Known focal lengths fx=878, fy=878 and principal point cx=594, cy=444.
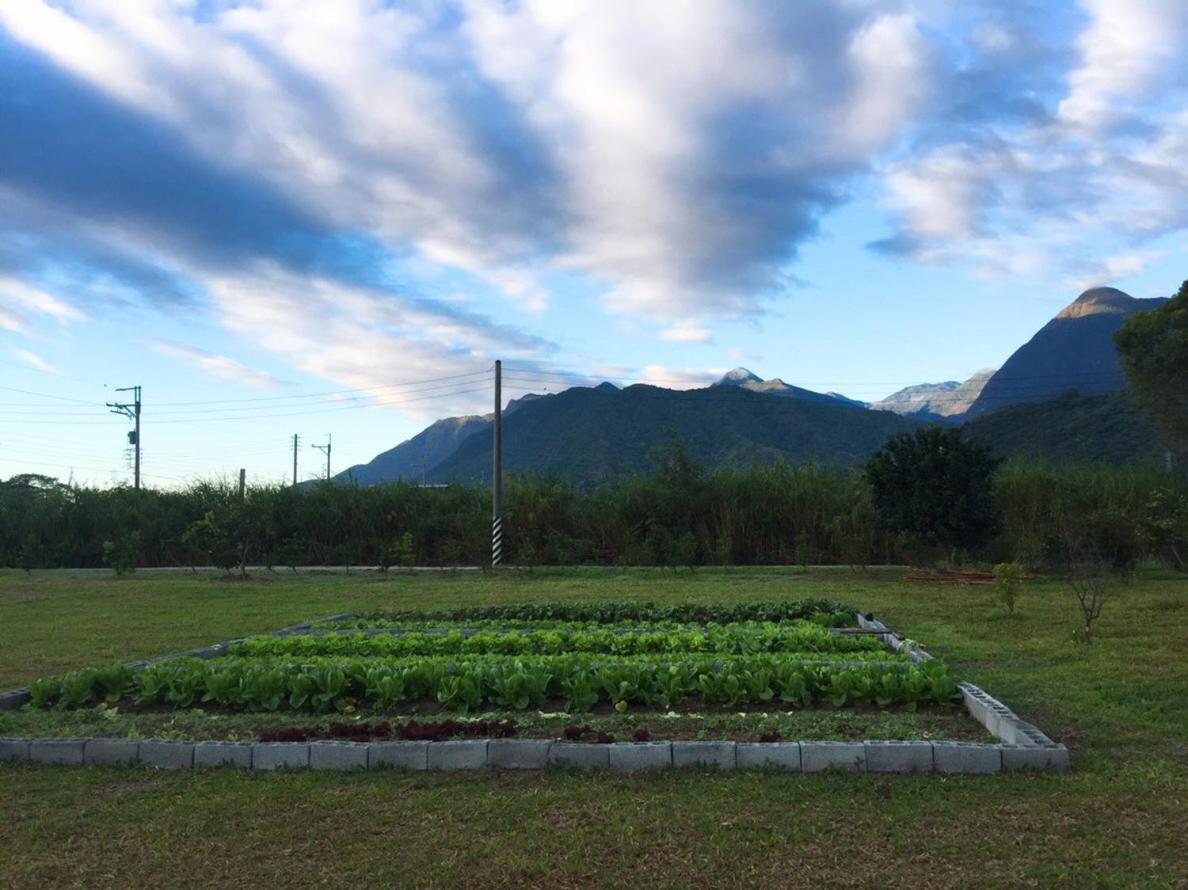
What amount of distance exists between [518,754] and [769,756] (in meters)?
1.39

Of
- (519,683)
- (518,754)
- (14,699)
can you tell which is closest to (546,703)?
(519,683)

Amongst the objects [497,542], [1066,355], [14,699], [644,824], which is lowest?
[644,824]

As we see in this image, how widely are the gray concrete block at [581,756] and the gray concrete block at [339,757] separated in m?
1.08

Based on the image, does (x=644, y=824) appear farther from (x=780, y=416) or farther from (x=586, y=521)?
(x=780, y=416)

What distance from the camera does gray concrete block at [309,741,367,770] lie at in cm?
495

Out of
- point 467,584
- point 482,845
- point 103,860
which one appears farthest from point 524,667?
point 467,584

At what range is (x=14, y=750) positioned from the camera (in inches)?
211

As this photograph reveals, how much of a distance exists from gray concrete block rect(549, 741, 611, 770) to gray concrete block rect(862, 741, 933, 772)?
4.65 feet

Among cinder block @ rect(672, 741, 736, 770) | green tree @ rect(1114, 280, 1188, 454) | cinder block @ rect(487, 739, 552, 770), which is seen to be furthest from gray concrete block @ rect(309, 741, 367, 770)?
green tree @ rect(1114, 280, 1188, 454)

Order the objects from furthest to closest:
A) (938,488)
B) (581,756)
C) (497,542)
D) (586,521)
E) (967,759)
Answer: (586,521) < (497,542) < (938,488) < (581,756) < (967,759)

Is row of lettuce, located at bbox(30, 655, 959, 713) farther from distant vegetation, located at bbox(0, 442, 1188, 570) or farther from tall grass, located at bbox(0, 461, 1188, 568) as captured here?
tall grass, located at bbox(0, 461, 1188, 568)

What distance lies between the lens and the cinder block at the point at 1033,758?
15.3ft

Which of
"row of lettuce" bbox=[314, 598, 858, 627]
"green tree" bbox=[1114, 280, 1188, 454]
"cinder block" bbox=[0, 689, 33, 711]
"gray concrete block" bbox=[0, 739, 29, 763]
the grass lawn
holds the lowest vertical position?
the grass lawn

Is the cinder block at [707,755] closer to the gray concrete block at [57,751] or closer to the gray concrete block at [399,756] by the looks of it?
the gray concrete block at [399,756]
